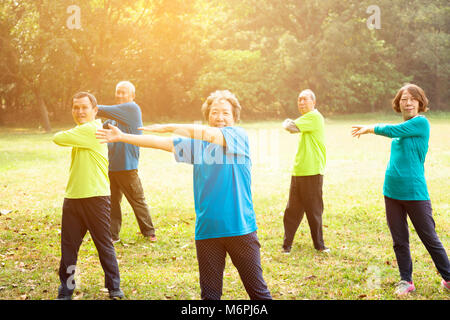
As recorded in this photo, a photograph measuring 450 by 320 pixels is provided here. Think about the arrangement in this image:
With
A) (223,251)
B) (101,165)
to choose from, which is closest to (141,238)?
(101,165)

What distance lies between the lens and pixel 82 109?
4531 millimetres

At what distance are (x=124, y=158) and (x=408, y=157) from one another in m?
3.68

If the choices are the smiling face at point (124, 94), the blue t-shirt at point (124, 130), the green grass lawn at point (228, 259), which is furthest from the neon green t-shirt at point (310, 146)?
the smiling face at point (124, 94)

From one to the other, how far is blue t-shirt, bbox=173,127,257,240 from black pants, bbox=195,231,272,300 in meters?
0.08

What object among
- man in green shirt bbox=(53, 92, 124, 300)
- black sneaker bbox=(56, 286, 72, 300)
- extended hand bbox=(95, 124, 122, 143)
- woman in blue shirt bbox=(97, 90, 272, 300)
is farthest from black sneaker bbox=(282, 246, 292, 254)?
extended hand bbox=(95, 124, 122, 143)

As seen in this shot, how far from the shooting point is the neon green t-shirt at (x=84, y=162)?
14.5 feet

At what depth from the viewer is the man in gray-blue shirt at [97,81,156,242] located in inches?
250

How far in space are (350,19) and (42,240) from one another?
38.6 meters

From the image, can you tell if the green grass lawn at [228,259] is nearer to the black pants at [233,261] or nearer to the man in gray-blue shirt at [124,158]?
the man in gray-blue shirt at [124,158]

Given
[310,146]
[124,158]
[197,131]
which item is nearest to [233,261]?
[197,131]

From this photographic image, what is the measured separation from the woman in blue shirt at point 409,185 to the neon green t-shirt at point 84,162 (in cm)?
260

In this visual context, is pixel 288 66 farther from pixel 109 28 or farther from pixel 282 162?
pixel 282 162

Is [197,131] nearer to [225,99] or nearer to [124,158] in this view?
[225,99]

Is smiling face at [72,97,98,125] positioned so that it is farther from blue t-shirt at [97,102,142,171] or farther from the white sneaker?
the white sneaker
